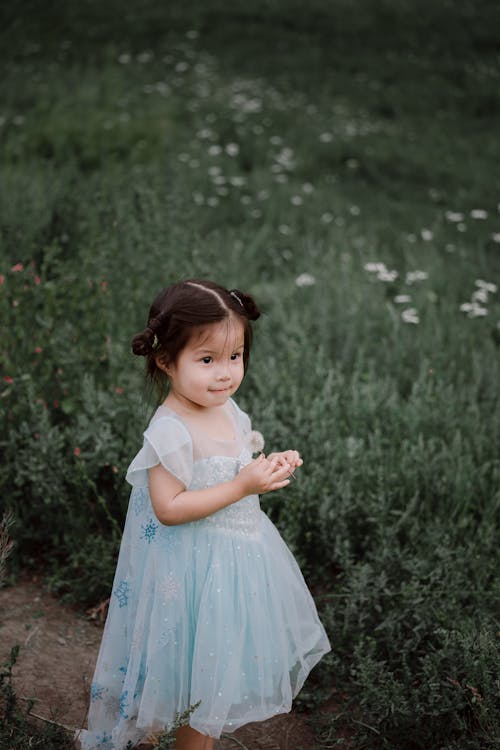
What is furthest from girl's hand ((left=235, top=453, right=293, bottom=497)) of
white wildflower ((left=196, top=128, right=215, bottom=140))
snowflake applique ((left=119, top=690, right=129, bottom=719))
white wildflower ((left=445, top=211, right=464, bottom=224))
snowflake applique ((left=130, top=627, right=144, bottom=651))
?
white wildflower ((left=196, top=128, right=215, bottom=140))

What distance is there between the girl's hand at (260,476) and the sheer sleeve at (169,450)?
5.6 inches

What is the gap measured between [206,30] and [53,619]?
41.8 feet

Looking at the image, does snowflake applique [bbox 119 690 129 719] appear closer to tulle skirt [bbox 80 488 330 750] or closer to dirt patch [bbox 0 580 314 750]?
tulle skirt [bbox 80 488 330 750]

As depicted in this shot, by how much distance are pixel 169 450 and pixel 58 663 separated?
1279 mm

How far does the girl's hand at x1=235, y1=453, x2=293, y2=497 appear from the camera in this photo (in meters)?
1.93

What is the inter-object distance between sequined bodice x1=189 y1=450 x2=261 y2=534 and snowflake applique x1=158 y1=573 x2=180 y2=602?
16cm

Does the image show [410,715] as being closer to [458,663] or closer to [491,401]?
[458,663]

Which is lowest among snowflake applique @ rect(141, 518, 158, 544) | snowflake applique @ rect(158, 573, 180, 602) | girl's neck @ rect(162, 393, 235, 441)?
snowflake applique @ rect(158, 573, 180, 602)

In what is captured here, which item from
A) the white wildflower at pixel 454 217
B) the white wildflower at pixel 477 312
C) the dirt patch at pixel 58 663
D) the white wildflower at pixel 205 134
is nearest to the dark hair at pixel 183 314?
the dirt patch at pixel 58 663

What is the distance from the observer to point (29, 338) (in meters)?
3.66

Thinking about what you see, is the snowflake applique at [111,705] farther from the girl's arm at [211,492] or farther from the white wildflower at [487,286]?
the white wildflower at [487,286]

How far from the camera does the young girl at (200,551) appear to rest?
1993 millimetres

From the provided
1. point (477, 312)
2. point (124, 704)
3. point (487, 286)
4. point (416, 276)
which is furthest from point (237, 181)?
point (124, 704)

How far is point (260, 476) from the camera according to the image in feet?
6.33
